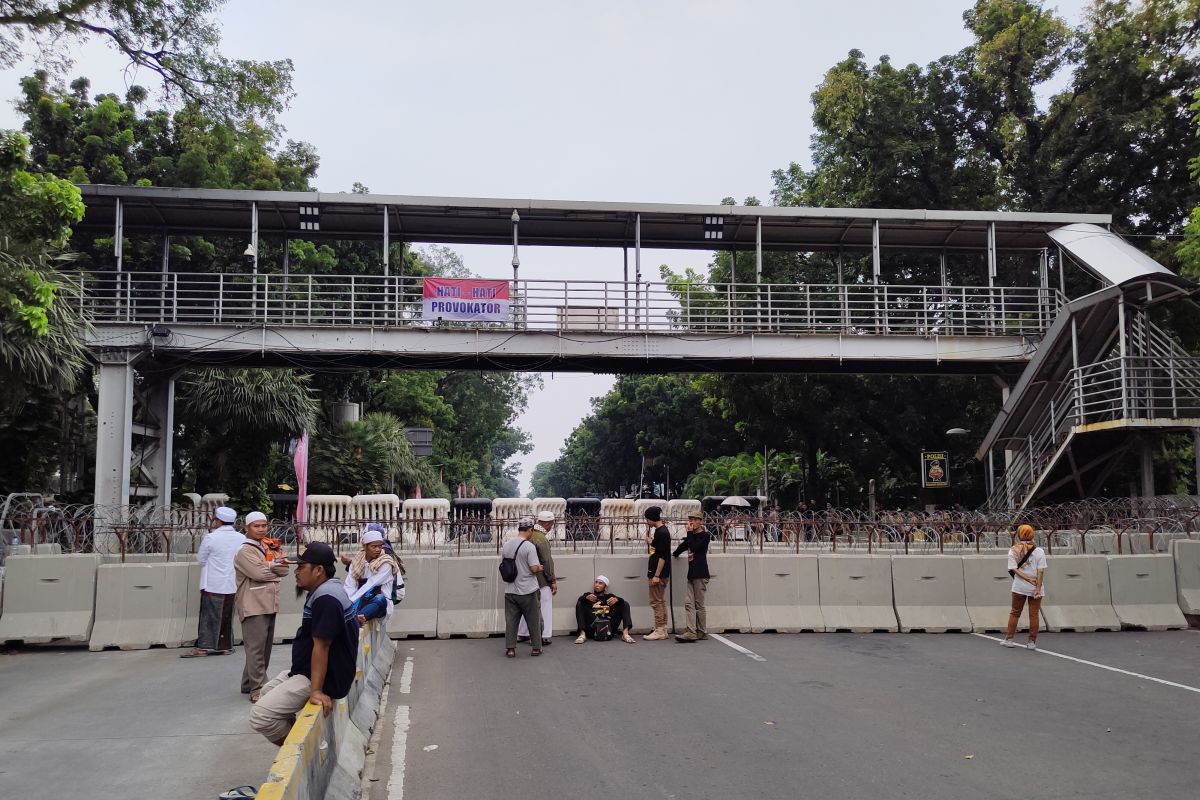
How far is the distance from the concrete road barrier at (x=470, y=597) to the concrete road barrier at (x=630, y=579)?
1.58 metres

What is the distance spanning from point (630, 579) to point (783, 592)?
2310 millimetres

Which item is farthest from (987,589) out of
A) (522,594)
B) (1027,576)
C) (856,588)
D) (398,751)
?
(398,751)

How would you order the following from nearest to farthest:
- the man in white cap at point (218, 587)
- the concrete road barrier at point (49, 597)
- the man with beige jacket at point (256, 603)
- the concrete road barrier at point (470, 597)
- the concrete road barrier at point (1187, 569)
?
the man with beige jacket at point (256, 603) < the man in white cap at point (218, 587) < the concrete road barrier at point (49, 597) < the concrete road barrier at point (470, 597) < the concrete road barrier at point (1187, 569)

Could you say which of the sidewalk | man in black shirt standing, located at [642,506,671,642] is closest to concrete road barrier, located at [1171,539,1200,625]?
man in black shirt standing, located at [642,506,671,642]

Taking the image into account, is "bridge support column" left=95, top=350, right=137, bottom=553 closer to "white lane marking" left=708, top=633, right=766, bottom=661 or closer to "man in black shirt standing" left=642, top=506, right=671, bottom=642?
"man in black shirt standing" left=642, top=506, right=671, bottom=642

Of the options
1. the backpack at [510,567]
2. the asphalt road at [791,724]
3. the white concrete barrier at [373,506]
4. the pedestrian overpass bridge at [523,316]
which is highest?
the pedestrian overpass bridge at [523,316]

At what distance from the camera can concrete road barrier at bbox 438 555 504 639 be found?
14.3 m

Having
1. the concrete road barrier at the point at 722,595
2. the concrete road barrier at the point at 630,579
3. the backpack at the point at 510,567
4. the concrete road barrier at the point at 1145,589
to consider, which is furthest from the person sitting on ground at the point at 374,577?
the concrete road barrier at the point at 1145,589

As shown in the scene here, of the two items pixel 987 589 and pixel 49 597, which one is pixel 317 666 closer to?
pixel 49 597

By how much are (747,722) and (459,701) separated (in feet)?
9.35

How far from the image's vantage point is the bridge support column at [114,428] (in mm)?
24594

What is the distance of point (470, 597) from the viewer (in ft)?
47.2

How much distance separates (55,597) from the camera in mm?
13359

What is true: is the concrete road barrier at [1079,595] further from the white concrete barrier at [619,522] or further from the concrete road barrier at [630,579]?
the white concrete barrier at [619,522]
